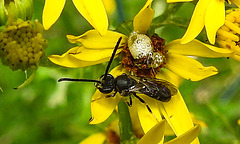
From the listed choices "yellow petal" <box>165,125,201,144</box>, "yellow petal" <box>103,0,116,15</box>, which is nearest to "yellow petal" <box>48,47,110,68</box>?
"yellow petal" <box>165,125,201,144</box>

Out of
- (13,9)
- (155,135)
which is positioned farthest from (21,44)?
(155,135)

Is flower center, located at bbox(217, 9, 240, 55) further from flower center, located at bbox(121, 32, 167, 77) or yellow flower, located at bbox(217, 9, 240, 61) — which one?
flower center, located at bbox(121, 32, 167, 77)

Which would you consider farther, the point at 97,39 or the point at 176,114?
the point at 176,114

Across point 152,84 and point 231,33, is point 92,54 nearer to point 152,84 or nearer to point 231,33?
point 152,84

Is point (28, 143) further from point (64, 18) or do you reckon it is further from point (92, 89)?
point (64, 18)

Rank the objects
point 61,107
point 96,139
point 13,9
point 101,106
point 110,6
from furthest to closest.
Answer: point 110,6
point 61,107
point 96,139
point 13,9
point 101,106

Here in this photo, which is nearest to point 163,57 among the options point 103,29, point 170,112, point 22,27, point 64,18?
point 170,112
